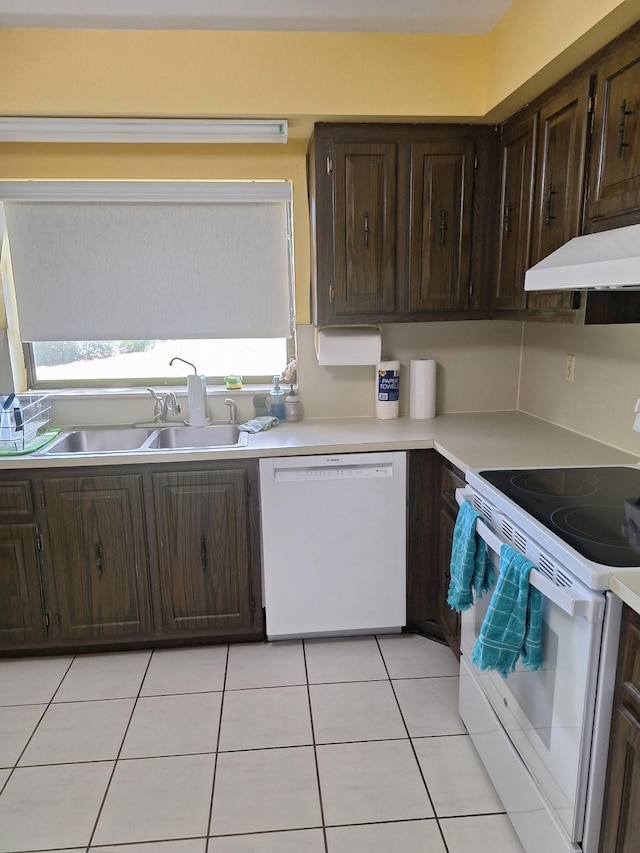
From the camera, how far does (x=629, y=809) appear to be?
1.22 m

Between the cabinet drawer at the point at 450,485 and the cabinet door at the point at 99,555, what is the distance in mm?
1260

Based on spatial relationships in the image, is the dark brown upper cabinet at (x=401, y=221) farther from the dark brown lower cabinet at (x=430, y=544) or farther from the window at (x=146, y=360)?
the dark brown lower cabinet at (x=430, y=544)

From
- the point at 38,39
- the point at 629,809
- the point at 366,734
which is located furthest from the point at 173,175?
the point at 629,809

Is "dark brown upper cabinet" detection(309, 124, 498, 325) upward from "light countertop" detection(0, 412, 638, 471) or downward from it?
upward

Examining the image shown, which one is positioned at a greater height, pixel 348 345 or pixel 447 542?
pixel 348 345

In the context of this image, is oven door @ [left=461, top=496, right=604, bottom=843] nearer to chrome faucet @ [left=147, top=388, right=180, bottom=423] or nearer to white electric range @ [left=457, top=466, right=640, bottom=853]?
white electric range @ [left=457, top=466, right=640, bottom=853]

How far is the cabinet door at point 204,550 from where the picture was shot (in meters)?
2.45

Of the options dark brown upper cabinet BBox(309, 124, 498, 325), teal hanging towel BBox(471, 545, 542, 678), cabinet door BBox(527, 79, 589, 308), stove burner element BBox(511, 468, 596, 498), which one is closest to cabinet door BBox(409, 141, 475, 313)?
dark brown upper cabinet BBox(309, 124, 498, 325)

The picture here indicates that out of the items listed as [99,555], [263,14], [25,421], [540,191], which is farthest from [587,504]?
[25,421]

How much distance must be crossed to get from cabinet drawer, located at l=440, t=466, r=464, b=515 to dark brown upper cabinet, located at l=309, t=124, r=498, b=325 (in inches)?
27.8

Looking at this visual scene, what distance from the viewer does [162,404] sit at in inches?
114

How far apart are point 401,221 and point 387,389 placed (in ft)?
2.56

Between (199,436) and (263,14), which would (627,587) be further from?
(263,14)

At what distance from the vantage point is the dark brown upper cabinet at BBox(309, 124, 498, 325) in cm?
244
